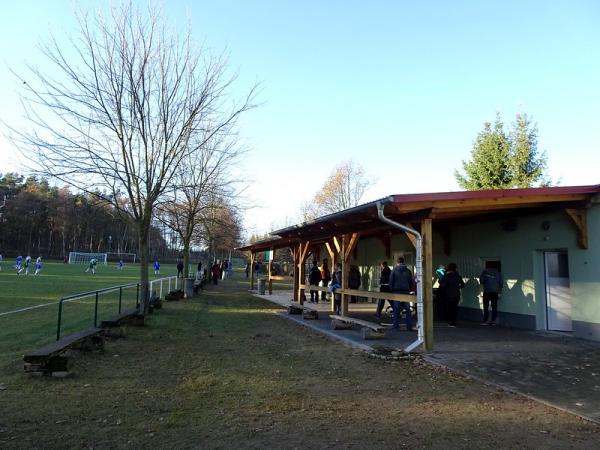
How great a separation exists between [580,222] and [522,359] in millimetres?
3996

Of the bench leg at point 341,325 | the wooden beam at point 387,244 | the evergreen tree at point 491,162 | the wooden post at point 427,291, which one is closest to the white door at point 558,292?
the wooden post at point 427,291

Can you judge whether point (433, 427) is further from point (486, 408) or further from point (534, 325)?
point (534, 325)

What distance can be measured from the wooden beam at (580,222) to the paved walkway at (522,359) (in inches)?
84.4

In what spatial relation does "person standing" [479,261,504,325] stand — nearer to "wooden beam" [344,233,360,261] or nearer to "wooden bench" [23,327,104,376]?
"wooden beam" [344,233,360,261]

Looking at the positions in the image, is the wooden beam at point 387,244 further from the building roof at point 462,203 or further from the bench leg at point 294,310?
the building roof at point 462,203

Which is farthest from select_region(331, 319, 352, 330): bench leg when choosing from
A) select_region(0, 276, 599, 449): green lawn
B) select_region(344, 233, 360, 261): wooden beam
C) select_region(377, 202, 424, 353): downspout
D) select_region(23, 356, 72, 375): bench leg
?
select_region(23, 356, 72, 375): bench leg

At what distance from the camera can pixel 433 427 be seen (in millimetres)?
4801

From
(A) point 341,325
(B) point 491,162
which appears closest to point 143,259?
(A) point 341,325

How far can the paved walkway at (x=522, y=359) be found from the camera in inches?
236

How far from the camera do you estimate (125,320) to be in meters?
10.9

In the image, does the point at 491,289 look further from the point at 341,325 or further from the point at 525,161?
the point at 525,161

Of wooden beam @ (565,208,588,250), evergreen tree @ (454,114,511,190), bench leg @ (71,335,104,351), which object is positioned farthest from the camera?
evergreen tree @ (454,114,511,190)

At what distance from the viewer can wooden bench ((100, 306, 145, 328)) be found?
992 cm

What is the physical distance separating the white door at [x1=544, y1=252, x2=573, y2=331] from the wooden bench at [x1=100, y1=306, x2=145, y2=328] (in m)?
10.2
